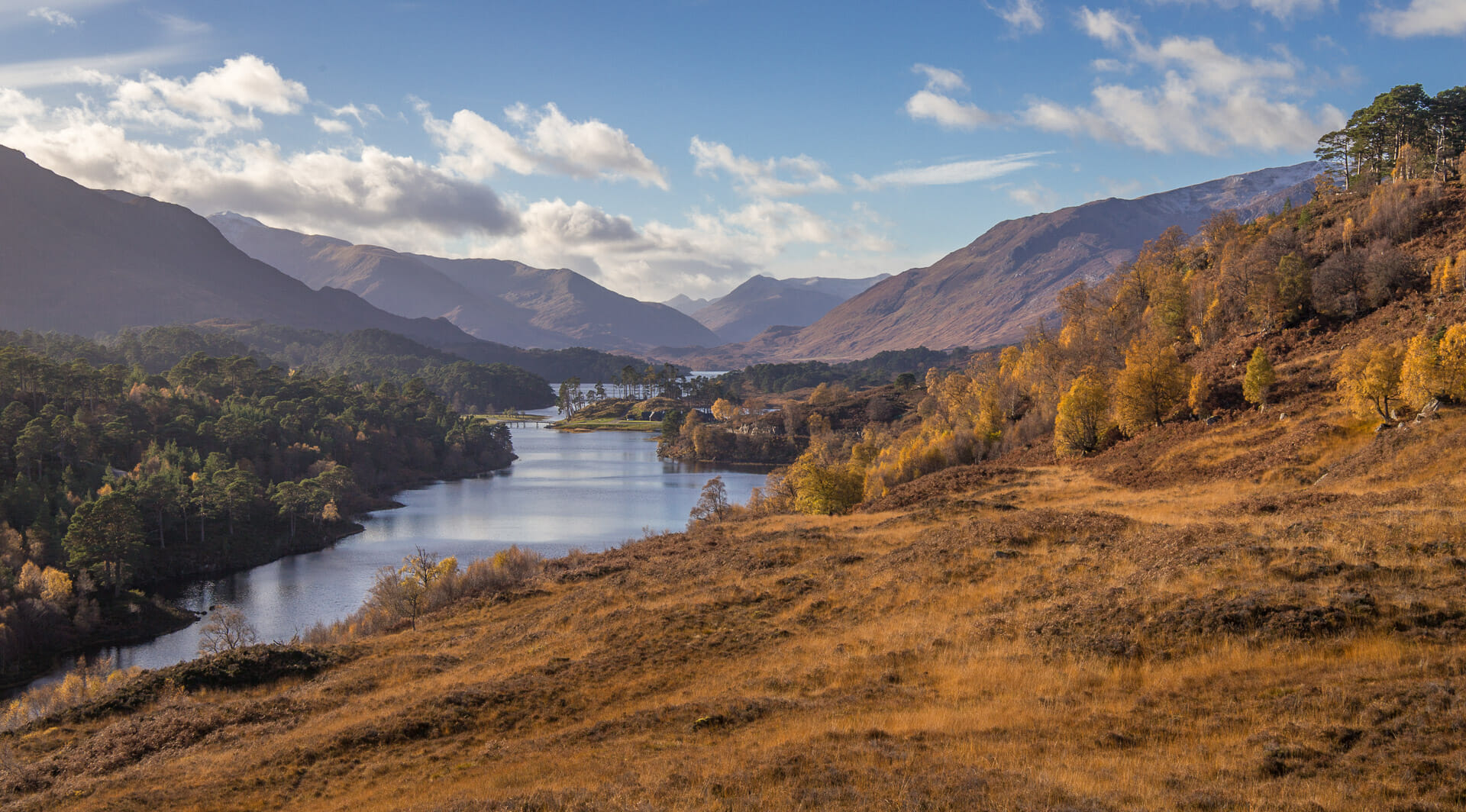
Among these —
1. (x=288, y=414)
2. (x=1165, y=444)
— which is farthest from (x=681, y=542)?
(x=288, y=414)

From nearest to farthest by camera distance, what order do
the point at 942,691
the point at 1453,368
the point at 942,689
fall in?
1. the point at 942,691
2. the point at 942,689
3. the point at 1453,368

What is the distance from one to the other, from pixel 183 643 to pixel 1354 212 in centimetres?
10309

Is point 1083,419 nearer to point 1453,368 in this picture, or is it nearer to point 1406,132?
point 1453,368

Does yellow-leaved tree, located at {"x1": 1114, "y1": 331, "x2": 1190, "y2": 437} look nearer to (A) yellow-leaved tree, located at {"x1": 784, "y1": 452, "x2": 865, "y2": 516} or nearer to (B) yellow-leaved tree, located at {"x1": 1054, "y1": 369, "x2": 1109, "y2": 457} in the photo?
(B) yellow-leaved tree, located at {"x1": 1054, "y1": 369, "x2": 1109, "y2": 457}

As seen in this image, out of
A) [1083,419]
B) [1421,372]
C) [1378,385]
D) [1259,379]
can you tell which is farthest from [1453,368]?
[1083,419]

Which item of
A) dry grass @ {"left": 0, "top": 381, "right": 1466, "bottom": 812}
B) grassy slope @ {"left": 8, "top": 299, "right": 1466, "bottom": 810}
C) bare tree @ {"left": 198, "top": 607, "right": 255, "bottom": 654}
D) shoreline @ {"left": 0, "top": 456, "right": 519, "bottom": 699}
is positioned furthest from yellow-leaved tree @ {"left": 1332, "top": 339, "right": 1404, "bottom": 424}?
shoreline @ {"left": 0, "top": 456, "right": 519, "bottom": 699}

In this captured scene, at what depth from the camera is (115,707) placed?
92.1ft

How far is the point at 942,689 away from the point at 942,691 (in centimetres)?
→ 16

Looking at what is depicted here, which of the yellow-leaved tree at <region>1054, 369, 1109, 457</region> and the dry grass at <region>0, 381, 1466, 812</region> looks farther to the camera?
the yellow-leaved tree at <region>1054, 369, 1109, 457</region>

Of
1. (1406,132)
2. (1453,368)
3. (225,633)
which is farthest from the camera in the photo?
(1406,132)

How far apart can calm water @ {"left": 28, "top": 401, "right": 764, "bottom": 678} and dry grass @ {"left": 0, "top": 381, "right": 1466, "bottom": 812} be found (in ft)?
117

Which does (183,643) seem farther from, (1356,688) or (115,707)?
(1356,688)

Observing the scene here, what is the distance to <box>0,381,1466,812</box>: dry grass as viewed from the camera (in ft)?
39.4

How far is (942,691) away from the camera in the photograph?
17.8m
